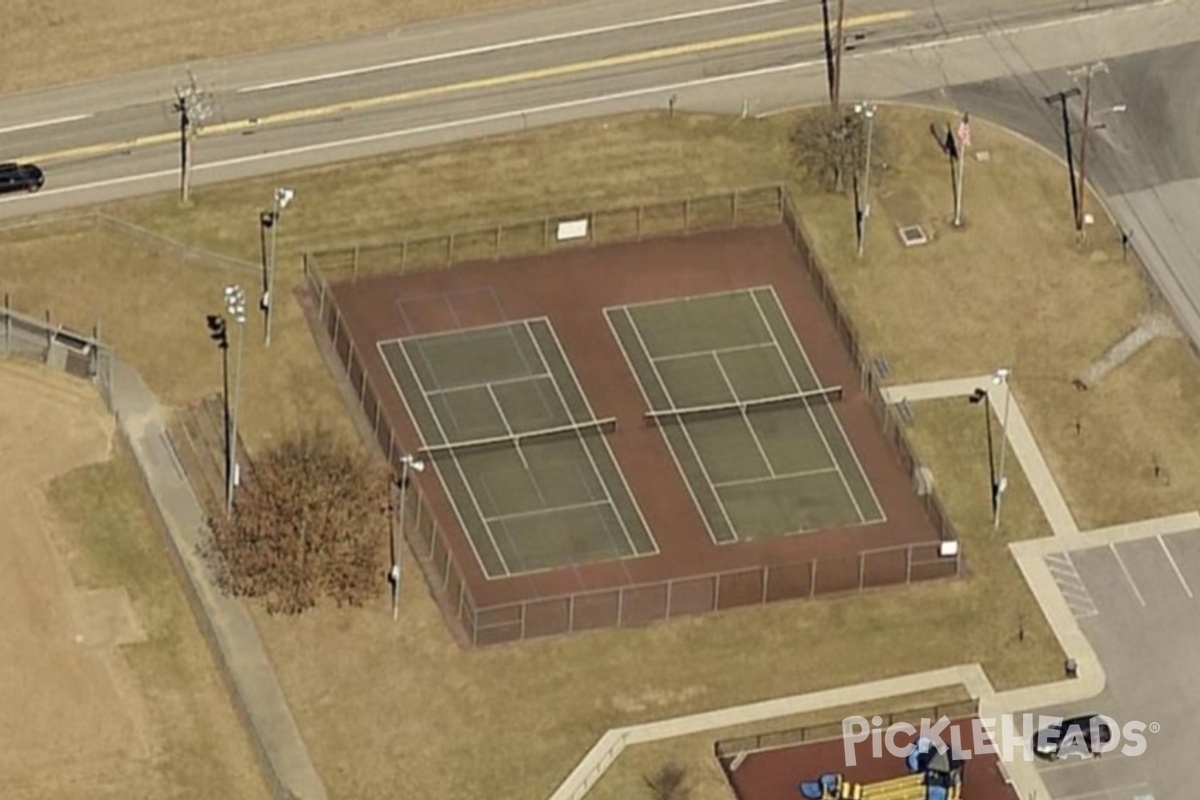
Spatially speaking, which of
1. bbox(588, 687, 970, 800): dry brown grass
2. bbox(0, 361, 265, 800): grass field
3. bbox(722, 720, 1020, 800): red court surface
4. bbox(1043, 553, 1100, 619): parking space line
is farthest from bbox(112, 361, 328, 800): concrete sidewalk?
bbox(1043, 553, 1100, 619): parking space line

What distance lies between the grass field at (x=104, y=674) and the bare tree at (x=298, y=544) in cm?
356

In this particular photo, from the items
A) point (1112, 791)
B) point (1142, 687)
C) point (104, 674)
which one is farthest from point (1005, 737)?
point (104, 674)

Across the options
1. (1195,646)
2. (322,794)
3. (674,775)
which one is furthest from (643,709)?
(1195,646)

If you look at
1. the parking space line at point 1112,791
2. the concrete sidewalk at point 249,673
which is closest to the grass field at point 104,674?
the concrete sidewalk at point 249,673

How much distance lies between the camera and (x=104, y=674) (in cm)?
19238

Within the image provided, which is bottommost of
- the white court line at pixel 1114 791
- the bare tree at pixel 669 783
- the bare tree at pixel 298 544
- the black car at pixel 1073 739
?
the bare tree at pixel 669 783

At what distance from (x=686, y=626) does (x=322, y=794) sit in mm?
21270

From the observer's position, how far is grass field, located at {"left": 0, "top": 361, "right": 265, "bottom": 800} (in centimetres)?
18775

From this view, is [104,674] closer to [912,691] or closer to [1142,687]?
[912,691]

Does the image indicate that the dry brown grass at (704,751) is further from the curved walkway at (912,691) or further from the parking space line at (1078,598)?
the parking space line at (1078,598)

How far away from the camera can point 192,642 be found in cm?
19400

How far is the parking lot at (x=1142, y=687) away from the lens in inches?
7470

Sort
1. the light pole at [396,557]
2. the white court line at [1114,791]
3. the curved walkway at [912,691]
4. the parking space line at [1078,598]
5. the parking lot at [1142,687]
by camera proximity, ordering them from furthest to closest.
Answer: the parking space line at [1078,598]
the light pole at [396,557]
the parking lot at [1142,687]
the curved walkway at [912,691]
the white court line at [1114,791]

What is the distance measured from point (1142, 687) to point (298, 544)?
1709 inches
